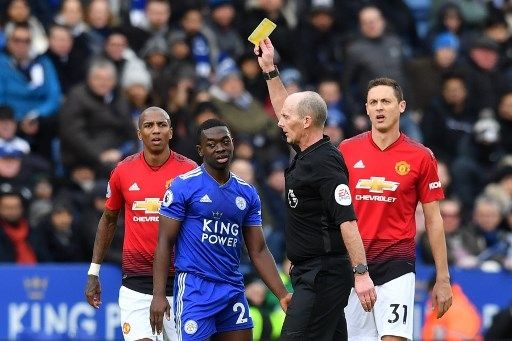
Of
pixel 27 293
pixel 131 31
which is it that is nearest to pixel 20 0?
pixel 131 31

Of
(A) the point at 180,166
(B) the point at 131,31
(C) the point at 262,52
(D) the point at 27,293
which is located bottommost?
(D) the point at 27,293

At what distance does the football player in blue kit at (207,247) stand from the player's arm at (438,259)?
49.5 inches

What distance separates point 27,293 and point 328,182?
7034 millimetres

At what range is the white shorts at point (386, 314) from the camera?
500 inches

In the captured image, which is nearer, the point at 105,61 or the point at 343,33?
the point at 105,61

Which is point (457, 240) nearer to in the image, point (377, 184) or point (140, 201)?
point (377, 184)

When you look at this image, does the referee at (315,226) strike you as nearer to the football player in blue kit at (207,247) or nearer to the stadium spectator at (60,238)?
the football player in blue kit at (207,247)

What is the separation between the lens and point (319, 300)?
1191cm

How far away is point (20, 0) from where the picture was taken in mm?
20078

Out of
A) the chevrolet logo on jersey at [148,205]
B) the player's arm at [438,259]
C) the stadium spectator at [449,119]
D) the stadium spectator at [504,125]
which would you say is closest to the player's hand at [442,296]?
the player's arm at [438,259]

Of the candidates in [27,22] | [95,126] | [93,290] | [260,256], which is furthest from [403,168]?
[27,22]

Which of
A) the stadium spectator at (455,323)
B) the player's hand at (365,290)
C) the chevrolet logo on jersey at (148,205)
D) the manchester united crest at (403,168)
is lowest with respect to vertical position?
the stadium spectator at (455,323)

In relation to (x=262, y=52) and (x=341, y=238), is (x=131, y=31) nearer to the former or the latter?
(x=262, y=52)

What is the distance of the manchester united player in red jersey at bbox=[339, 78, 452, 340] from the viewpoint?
1271 centimetres
